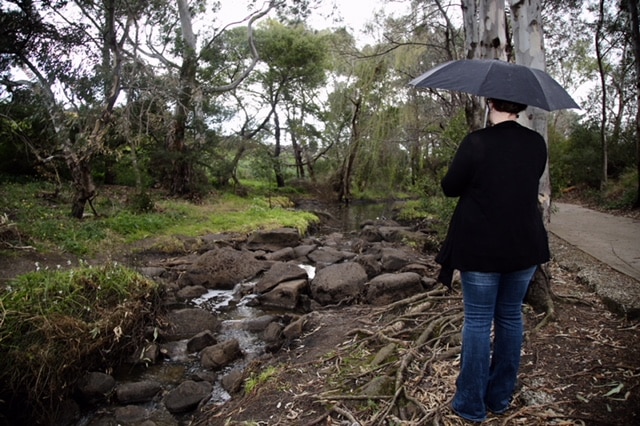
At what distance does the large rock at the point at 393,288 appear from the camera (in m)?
6.03

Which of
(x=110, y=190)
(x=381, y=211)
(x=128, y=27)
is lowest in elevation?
(x=381, y=211)

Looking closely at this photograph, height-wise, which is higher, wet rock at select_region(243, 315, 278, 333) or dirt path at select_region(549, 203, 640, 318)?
dirt path at select_region(549, 203, 640, 318)

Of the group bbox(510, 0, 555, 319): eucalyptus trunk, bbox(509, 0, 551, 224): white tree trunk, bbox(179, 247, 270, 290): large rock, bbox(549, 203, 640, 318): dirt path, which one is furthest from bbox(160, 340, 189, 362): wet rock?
bbox(549, 203, 640, 318): dirt path

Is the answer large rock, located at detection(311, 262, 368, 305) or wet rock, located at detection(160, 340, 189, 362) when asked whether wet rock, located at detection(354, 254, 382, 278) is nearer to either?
large rock, located at detection(311, 262, 368, 305)

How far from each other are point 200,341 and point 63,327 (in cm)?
149

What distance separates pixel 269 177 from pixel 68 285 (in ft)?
54.4

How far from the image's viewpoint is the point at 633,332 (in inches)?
146

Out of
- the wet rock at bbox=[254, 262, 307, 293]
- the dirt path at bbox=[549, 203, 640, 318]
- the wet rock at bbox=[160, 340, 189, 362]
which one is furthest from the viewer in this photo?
the wet rock at bbox=[254, 262, 307, 293]

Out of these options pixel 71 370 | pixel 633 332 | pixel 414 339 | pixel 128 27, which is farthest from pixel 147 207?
pixel 633 332

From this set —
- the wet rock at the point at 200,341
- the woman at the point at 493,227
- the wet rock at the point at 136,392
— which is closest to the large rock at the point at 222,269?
the wet rock at the point at 200,341

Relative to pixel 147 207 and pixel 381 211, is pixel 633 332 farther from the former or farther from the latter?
pixel 381 211

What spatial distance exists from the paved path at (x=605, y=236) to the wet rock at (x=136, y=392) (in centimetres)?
523

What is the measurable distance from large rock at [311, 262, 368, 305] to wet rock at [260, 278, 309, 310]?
217 millimetres

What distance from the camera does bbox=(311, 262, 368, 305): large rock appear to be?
663 cm
